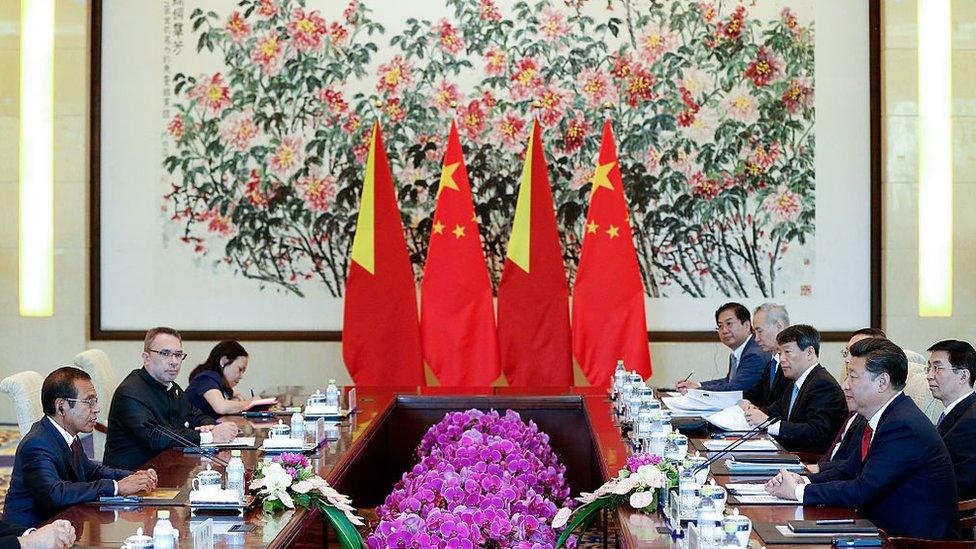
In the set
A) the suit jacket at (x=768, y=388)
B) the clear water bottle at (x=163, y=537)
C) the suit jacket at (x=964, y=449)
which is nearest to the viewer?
the clear water bottle at (x=163, y=537)

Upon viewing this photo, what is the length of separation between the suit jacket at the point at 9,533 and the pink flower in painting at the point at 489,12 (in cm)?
509

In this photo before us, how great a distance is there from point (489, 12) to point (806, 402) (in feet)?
12.5

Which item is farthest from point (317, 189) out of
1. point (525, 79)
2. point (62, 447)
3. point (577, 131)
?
point (62, 447)

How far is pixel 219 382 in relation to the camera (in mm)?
5574

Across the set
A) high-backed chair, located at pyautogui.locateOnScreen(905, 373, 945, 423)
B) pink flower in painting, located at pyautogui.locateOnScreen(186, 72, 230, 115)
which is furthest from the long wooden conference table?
pink flower in painting, located at pyautogui.locateOnScreen(186, 72, 230, 115)

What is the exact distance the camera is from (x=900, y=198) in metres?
7.50

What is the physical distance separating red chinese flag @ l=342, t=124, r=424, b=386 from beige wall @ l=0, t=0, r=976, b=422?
0.87 m

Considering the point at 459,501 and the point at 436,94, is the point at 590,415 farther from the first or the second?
the point at 436,94

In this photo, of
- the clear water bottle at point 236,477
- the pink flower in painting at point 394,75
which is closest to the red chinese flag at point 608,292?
the pink flower in painting at point 394,75

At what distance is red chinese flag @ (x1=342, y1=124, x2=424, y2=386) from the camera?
6867 millimetres

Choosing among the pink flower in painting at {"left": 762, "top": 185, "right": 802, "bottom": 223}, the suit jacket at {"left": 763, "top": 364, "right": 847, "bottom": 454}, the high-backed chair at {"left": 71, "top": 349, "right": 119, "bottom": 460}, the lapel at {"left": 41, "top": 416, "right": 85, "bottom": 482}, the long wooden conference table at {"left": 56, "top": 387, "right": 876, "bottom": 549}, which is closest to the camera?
the long wooden conference table at {"left": 56, "top": 387, "right": 876, "bottom": 549}

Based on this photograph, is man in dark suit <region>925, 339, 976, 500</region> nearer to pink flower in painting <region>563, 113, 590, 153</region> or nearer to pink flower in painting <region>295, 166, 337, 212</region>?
pink flower in painting <region>563, 113, 590, 153</region>

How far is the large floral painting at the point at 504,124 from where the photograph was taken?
299 inches

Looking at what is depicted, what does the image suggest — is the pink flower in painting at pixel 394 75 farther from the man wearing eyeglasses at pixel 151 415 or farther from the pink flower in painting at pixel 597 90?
the man wearing eyeglasses at pixel 151 415
